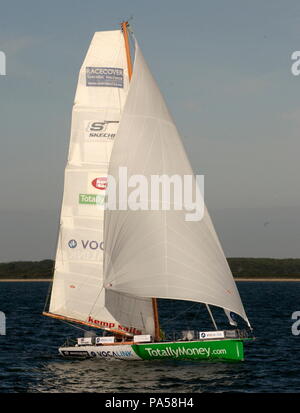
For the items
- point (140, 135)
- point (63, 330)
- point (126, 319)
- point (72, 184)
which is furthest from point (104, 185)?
point (63, 330)

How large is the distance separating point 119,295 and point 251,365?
755 centimetres

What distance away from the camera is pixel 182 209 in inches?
1347

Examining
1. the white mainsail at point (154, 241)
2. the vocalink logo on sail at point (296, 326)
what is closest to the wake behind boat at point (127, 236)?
the white mainsail at point (154, 241)

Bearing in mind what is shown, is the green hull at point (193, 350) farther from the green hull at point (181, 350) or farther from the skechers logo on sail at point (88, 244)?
the skechers logo on sail at point (88, 244)

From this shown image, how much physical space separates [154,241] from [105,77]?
9.40 meters

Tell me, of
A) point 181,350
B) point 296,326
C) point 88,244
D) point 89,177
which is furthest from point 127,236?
point 296,326

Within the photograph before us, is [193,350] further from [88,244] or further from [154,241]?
[88,244]

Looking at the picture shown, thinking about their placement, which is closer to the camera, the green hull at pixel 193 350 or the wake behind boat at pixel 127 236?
the wake behind boat at pixel 127 236

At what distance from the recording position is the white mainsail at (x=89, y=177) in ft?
124

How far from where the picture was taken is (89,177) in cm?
3794

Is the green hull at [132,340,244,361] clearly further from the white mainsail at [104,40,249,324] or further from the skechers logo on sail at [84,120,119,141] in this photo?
the skechers logo on sail at [84,120,119,141]

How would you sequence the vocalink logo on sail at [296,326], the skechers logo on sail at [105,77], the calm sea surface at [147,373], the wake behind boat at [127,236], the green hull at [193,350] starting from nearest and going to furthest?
the calm sea surface at [147,373]
the wake behind boat at [127,236]
the green hull at [193,350]
the skechers logo on sail at [105,77]
the vocalink logo on sail at [296,326]

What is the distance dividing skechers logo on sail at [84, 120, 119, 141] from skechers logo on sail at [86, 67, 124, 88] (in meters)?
1.92
